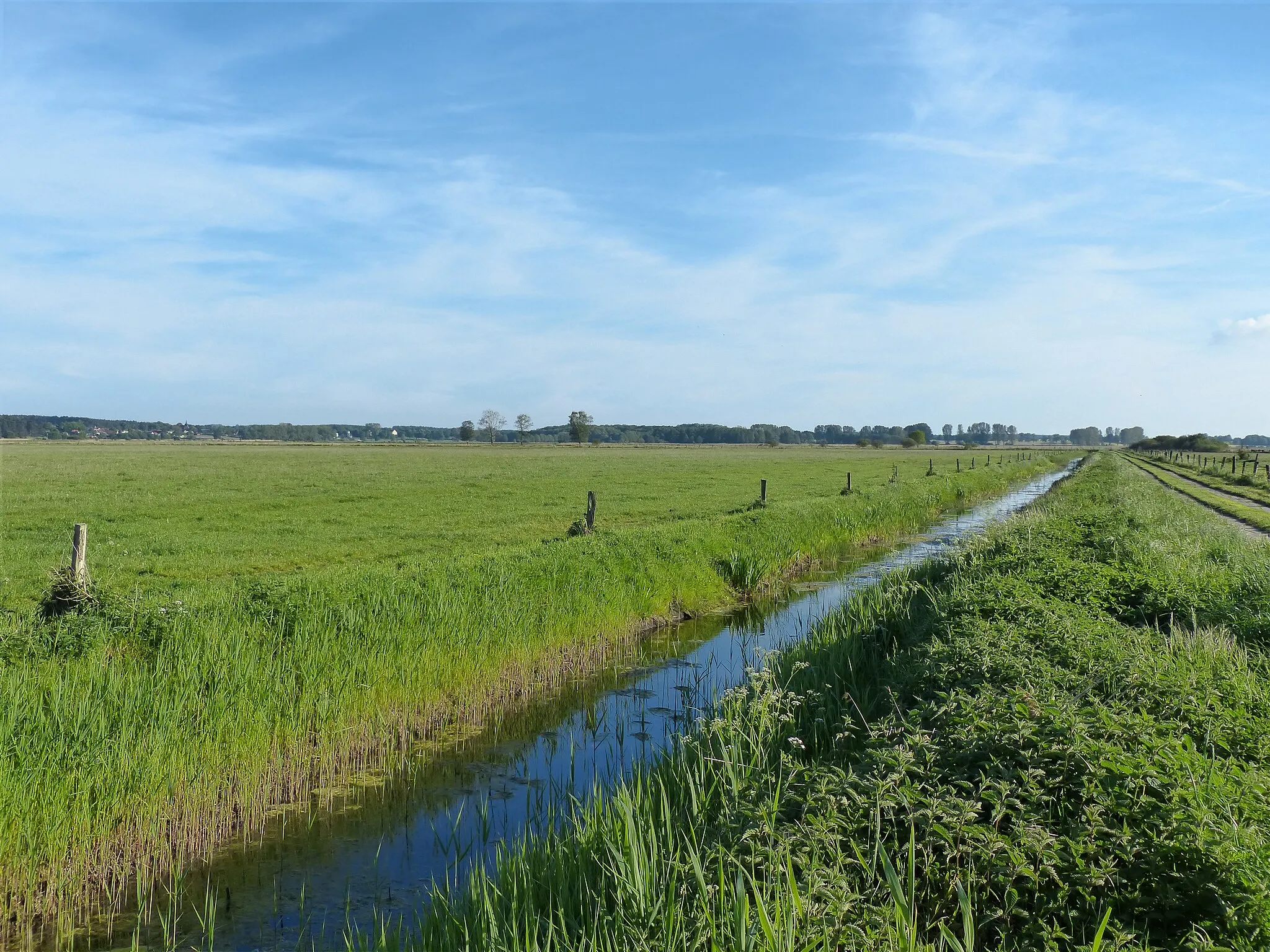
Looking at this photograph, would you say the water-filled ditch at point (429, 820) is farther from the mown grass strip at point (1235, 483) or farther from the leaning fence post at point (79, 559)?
the mown grass strip at point (1235, 483)

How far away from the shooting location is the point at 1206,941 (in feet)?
10.6

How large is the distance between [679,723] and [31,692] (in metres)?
6.34

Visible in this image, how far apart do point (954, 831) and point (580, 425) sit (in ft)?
624

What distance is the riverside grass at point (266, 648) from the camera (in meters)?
5.78

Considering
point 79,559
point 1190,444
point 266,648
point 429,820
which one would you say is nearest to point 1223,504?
point 429,820

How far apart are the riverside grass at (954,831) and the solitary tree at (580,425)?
616ft

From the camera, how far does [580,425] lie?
634 feet

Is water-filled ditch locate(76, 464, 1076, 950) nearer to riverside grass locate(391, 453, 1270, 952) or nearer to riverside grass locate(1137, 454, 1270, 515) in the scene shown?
riverside grass locate(391, 453, 1270, 952)

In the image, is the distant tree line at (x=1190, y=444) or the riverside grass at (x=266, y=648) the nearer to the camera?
the riverside grass at (x=266, y=648)

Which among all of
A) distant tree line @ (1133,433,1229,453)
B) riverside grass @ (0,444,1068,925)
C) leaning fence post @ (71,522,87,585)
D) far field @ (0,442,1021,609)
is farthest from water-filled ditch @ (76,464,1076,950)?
distant tree line @ (1133,433,1229,453)

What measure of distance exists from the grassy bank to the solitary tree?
149m

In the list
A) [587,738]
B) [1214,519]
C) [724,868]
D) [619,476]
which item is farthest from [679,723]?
[619,476]

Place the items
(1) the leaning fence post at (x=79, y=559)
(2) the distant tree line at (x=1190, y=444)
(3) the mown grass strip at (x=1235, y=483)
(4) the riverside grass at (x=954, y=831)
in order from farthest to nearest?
(2) the distant tree line at (x=1190, y=444) < (3) the mown grass strip at (x=1235, y=483) < (1) the leaning fence post at (x=79, y=559) < (4) the riverside grass at (x=954, y=831)

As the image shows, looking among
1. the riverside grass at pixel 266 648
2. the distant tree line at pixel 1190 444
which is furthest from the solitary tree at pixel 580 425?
the riverside grass at pixel 266 648
